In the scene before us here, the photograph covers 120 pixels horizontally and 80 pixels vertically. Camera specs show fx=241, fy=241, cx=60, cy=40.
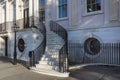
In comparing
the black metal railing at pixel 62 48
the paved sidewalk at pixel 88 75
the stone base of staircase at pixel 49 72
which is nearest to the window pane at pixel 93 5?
the black metal railing at pixel 62 48

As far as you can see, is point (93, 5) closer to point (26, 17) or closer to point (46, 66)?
point (46, 66)

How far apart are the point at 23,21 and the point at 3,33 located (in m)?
4.16

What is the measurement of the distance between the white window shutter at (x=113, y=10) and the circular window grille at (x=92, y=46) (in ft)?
6.51

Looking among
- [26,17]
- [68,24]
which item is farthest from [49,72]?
[26,17]

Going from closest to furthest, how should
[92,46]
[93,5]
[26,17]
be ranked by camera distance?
[92,46] → [93,5] → [26,17]

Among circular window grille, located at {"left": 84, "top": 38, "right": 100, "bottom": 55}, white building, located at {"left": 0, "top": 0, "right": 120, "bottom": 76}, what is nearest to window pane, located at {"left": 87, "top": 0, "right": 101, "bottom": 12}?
white building, located at {"left": 0, "top": 0, "right": 120, "bottom": 76}

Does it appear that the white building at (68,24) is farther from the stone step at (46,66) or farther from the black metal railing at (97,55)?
the black metal railing at (97,55)

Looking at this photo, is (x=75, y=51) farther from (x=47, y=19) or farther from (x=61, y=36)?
(x=47, y=19)

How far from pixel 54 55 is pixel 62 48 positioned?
6.39 feet

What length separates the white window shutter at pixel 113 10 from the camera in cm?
1434

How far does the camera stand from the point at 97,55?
50.2 feet

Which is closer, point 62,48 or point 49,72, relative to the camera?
point 49,72

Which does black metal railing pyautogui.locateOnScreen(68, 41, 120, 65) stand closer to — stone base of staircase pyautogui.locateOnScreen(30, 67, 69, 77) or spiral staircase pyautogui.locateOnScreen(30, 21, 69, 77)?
spiral staircase pyautogui.locateOnScreen(30, 21, 69, 77)

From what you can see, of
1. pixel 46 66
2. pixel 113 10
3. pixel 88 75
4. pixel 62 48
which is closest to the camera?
pixel 88 75
